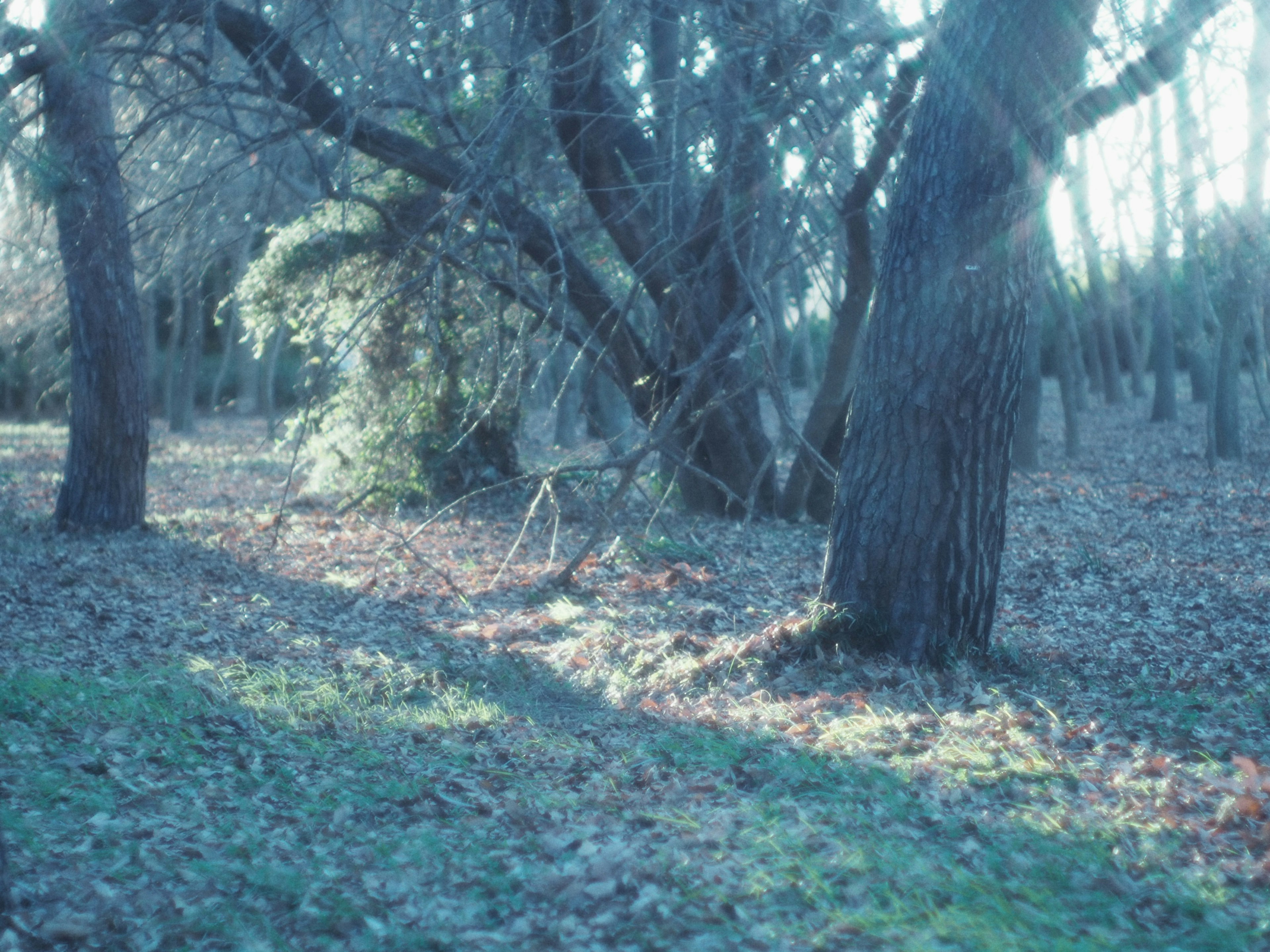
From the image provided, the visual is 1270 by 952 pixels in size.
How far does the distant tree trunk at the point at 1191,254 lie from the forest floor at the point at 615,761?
316cm

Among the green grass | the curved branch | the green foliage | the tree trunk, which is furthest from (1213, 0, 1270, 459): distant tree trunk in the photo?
the tree trunk

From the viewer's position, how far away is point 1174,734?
4.98 m

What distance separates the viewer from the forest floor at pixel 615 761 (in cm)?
357

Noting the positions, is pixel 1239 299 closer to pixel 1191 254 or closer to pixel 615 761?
pixel 1191 254

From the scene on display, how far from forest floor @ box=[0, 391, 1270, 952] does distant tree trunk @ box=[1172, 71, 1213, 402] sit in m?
3.16

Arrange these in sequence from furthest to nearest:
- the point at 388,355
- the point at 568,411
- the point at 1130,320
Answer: the point at 1130,320 < the point at 568,411 < the point at 388,355

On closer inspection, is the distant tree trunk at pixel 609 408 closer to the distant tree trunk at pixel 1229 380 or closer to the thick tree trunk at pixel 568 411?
the thick tree trunk at pixel 568 411

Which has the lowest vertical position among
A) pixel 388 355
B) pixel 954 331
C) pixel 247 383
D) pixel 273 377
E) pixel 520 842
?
pixel 520 842

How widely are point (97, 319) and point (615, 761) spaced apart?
7.24 metres

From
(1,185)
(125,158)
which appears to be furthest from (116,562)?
(125,158)

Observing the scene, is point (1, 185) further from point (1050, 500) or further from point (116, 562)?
point (1050, 500)

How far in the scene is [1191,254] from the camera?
51.0 feet

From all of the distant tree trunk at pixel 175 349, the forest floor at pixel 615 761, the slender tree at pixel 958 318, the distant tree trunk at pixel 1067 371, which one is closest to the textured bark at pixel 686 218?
the forest floor at pixel 615 761

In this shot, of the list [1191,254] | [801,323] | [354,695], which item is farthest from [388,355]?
[1191,254]
